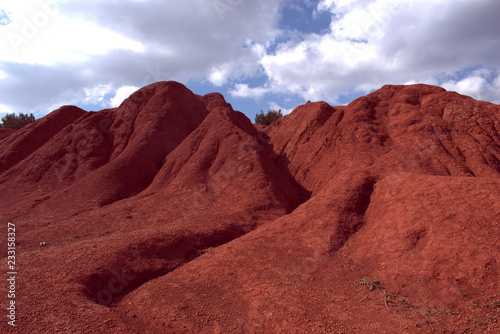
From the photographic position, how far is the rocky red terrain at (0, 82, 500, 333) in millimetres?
7000

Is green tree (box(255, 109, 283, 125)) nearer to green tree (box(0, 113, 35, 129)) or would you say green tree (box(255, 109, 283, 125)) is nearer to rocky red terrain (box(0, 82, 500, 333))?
rocky red terrain (box(0, 82, 500, 333))

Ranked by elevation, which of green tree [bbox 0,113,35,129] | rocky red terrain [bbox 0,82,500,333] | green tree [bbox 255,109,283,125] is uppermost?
green tree [bbox 0,113,35,129]

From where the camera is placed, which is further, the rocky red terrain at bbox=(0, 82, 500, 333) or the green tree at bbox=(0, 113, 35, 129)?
the green tree at bbox=(0, 113, 35, 129)

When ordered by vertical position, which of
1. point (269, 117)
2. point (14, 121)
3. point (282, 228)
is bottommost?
point (282, 228)

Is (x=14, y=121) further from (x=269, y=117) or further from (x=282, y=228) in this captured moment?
(x=282, y=228)

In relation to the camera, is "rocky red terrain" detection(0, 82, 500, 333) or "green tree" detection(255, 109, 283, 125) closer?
"rocky red terrain" detection(0, 82, 500, 333)

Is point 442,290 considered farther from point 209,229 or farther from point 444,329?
point 209,229

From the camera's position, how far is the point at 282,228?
1146cm

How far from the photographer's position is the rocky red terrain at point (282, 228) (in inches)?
276

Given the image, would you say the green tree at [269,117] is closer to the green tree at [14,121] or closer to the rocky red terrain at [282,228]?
the rocky red terrain at [282,228]

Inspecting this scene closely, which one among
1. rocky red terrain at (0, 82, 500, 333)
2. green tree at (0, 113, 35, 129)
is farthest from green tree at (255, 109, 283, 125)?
green tree at (0, 113, 35, 129)

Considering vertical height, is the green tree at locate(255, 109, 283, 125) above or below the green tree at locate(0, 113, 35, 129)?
below

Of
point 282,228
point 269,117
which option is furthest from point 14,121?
point 282,228

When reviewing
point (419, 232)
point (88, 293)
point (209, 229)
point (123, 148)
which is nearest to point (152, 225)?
point (209, 229)
